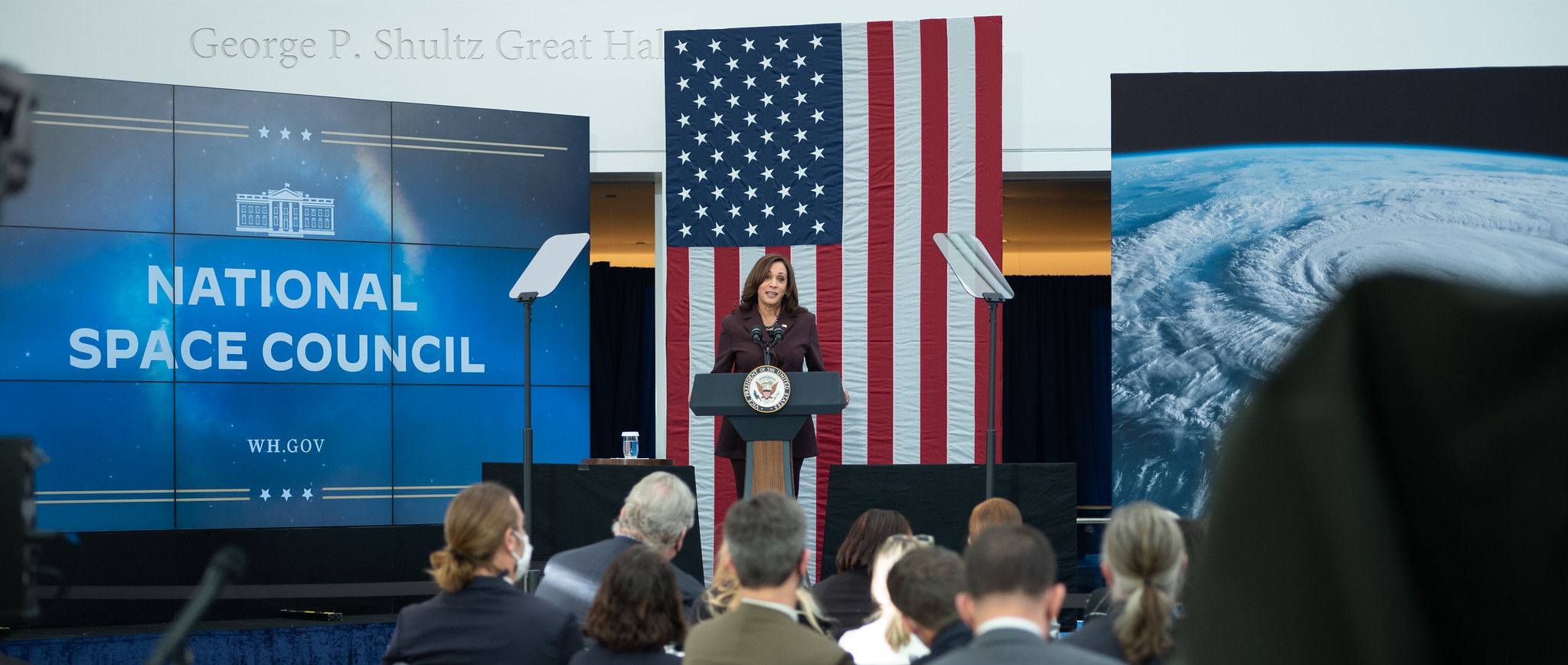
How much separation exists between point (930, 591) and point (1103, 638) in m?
0.39

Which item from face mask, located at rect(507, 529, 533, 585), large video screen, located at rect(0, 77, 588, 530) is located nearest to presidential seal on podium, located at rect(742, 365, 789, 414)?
face mask, located at rect(507, 529, 533, 585)

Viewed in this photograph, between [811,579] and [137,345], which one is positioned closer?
[137,345]

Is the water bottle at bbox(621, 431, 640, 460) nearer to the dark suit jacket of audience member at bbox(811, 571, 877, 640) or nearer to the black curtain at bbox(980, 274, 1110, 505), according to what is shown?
the dark suit jacket of audience member at bbox(811, 571, 877, 640)

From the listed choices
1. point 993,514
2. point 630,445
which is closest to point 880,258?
point 630,445

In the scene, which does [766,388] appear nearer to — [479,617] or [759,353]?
[759,353]

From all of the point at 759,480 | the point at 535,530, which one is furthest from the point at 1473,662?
the point at 535,530

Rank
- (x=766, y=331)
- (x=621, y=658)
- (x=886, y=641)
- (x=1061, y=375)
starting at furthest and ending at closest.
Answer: (x=1061, y=375) < (x=766, y=331) < (x=886, y=641) < (x=621, y=658)

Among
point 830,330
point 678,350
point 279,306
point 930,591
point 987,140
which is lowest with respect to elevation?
point 930,591

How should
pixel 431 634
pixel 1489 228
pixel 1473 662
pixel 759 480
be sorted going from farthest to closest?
pixel 1489 228 < pixel 759 480 < pixel 431 634 < pixel 1473 662

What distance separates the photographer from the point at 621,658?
2.62 m

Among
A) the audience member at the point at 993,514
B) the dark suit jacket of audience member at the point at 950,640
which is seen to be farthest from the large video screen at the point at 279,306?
the dark suit jacket of audience member at the point at 950,640

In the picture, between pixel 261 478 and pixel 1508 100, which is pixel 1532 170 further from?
pixel 261 478

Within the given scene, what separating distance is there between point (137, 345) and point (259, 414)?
2.40ft

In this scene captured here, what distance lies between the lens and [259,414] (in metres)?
6.63
